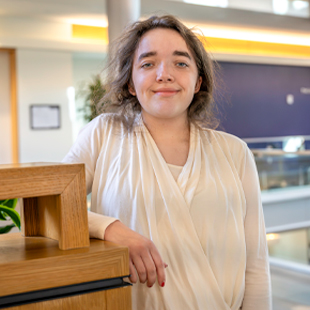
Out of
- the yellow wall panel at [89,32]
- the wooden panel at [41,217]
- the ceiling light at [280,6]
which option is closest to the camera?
the wooden panel at [41,217]

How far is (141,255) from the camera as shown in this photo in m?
0.95

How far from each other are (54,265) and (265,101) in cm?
944

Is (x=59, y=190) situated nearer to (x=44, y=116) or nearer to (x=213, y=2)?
(x=213, y=2)

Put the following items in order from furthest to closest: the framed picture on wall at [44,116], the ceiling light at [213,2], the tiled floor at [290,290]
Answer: the framed picture on wall at [44,116] → the ceiling light at [213,2] → the tiled floor at [290,290]

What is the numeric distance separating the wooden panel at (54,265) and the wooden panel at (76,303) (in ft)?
0.08

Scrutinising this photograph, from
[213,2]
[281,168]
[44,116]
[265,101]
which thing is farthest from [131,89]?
[265,101]

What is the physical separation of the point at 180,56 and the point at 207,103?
0.25m

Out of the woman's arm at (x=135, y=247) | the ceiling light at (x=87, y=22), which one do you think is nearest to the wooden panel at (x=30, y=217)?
the woman's arm at (x=135, y=247)

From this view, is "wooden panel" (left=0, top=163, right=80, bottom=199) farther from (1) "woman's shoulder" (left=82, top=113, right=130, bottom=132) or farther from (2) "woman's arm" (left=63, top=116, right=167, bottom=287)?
(1) "woman's shoulder" (left=82, top=113, right=130, bottom=132)

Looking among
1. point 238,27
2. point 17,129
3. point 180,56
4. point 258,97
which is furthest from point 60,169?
point 258,97

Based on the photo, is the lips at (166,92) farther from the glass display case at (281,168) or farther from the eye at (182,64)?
the glass display case at (281,168)

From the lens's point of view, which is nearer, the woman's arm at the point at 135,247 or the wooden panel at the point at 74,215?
the wooden panel at the point at 74,215

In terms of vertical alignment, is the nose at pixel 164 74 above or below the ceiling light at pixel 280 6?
below

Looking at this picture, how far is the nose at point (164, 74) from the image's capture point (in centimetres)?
119
